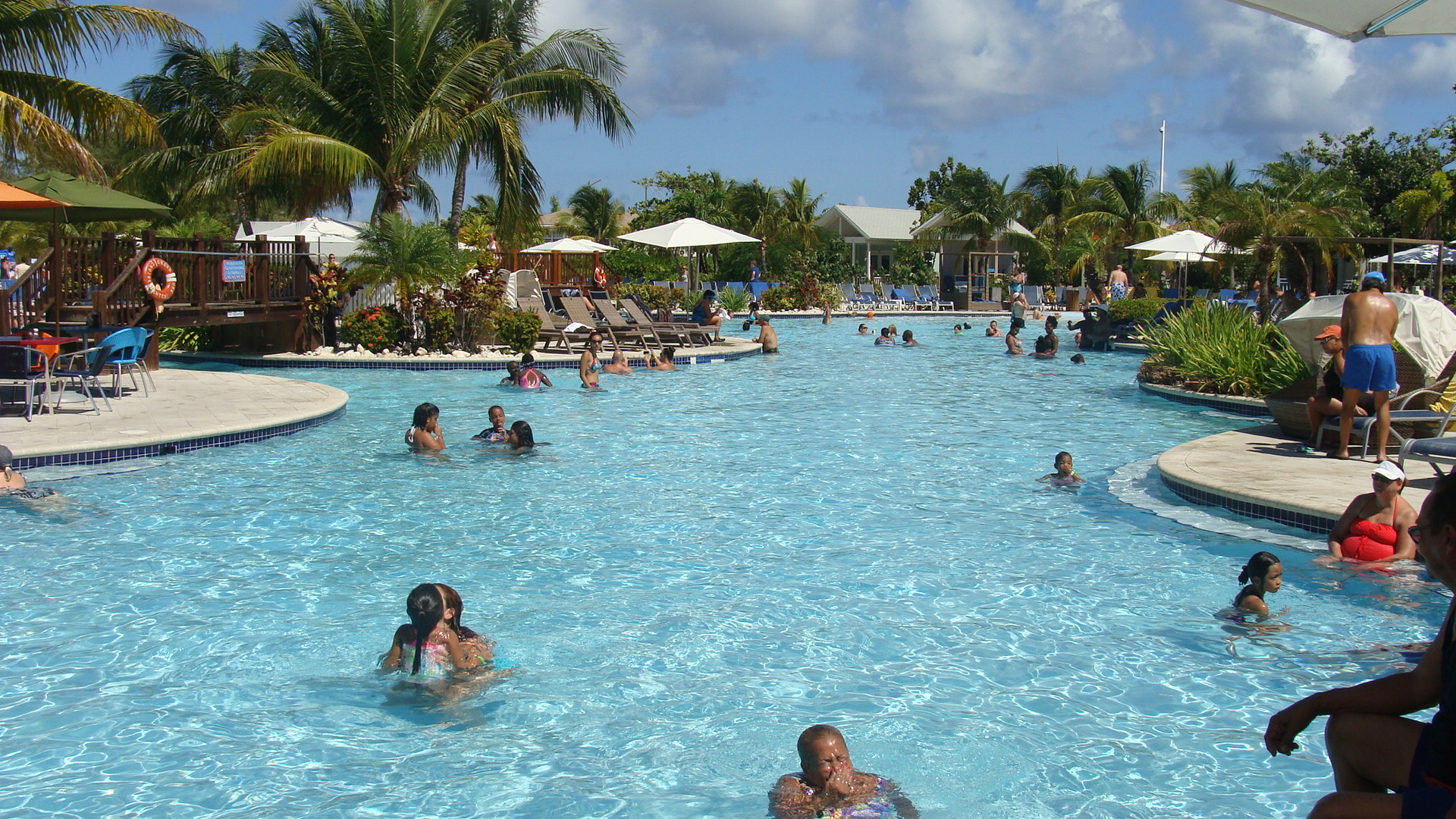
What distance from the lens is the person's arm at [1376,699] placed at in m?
2.62

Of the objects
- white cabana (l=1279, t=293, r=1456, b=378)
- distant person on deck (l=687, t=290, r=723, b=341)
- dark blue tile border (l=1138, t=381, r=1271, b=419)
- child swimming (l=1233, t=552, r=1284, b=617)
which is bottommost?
child swimming (l=1233, t=552, r=1284, b=617)

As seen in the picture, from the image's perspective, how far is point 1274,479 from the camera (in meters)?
7.89

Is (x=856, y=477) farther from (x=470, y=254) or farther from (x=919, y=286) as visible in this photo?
(x=919, y=286)

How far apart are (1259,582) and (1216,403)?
8.49 meters

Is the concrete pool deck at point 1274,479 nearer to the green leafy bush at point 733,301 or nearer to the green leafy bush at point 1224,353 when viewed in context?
the green leafy bush at point 1224,353

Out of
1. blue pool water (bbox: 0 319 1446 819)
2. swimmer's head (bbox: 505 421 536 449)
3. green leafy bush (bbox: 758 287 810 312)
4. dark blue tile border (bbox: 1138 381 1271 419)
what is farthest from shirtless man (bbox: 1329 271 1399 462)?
green leafy bush (bbox: 758 287 810 312)

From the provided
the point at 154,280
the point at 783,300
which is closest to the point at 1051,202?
the point at 783,300

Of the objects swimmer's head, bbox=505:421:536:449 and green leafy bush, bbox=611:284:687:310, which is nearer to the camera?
swimmer's head, bbox=505:421:536:449

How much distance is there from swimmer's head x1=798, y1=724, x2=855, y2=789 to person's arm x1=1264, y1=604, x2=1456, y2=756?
4.61 feet

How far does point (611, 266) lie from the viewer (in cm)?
3497

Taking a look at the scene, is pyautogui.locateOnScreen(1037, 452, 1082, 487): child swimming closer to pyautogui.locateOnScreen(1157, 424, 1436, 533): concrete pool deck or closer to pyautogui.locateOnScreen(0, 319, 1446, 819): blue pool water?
pyautogui.locateOnScreen(0, 319, 1446, 819): blue pool water

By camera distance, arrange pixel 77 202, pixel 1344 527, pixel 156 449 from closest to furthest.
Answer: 1. pixel 1344 527
2. pixel 156 449
3. pixel 77 202

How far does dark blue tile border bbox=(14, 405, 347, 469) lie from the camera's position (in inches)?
345

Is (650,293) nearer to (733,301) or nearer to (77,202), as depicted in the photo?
(733,301)
